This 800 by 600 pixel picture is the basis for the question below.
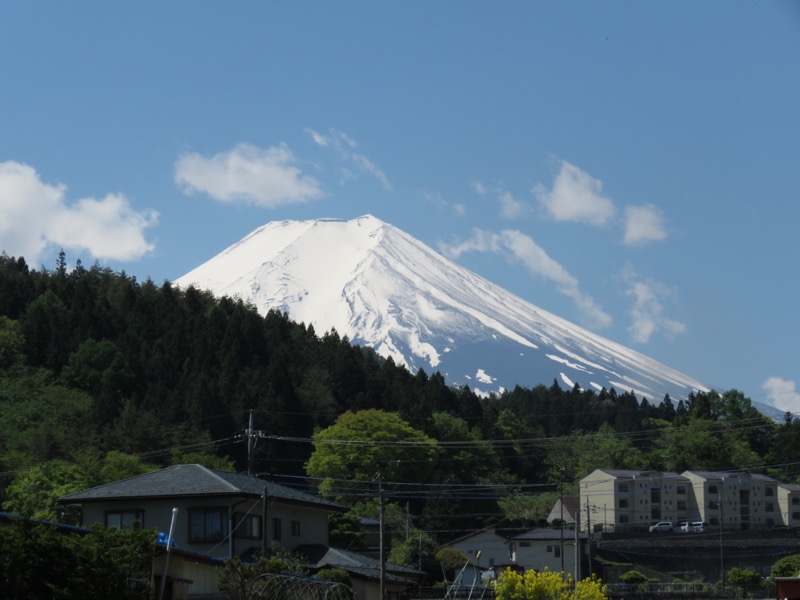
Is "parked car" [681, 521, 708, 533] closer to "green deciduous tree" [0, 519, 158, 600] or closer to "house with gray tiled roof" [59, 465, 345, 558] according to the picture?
"house with gray tiled roof" [59, 465, 345, 558]

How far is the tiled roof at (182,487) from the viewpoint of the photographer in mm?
35188

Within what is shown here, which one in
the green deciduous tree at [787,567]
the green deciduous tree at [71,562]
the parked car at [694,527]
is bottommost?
the green deciduous tree at [787,567]

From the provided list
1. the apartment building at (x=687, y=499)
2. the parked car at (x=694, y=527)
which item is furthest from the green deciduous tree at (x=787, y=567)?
the apartment building at (x=687, y=499)

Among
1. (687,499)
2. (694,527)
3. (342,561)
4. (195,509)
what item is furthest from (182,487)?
(687,499)

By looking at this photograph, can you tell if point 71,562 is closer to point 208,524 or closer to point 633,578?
point 208,524

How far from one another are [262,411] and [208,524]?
61.8m

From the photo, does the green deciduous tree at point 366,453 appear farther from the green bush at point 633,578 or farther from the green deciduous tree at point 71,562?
the green deciduous tree at point 71,562

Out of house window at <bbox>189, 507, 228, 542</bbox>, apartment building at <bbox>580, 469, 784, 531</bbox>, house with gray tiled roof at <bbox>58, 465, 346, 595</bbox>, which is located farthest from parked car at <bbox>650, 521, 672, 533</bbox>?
house window at <bbox>189, 507, 228, 542</bbox>

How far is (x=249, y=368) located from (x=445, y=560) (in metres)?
46.0

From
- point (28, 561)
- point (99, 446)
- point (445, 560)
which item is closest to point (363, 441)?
point (99, 446)

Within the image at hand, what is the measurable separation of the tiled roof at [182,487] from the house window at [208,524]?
614mm

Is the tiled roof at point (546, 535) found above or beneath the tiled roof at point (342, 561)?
beneath

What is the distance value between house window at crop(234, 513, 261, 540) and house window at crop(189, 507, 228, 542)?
1.21 feet

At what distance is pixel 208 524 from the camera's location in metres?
35.6
